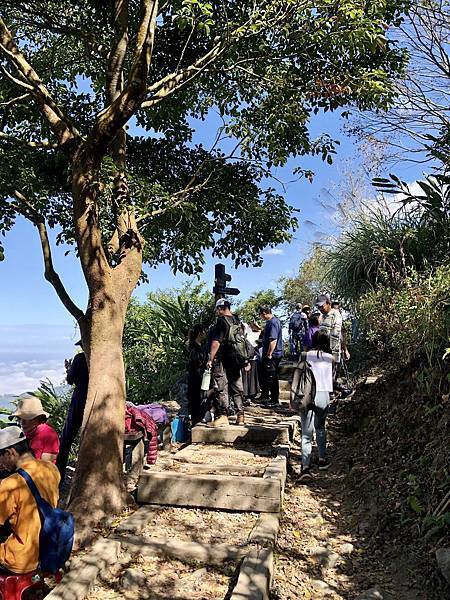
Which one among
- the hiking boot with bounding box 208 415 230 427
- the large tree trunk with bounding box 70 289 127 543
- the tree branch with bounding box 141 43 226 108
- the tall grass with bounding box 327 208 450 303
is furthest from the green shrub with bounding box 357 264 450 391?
the tree branch with bounding box 141 43 226 108

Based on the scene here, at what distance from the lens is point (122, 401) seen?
5762 millimetres

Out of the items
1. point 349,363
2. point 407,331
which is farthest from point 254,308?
point 407,331

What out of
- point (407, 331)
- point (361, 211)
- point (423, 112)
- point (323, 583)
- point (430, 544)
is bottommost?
point (323, 583)

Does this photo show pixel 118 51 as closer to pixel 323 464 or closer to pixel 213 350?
pixel 213 350

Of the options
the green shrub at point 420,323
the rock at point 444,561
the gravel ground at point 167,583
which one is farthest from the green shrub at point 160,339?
the rock at point 444,561

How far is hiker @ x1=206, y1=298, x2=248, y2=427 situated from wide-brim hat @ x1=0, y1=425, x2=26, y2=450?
3542mm

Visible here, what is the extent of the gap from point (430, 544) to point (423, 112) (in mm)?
8005

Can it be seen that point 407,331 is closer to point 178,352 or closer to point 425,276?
point 425,276

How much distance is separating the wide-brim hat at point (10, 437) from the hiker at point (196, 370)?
3.88 metres

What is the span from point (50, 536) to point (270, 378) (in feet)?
22.0

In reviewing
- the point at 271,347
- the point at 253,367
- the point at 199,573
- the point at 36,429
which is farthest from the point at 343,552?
the point at 253,367

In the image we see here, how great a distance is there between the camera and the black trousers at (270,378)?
9602 millimetres

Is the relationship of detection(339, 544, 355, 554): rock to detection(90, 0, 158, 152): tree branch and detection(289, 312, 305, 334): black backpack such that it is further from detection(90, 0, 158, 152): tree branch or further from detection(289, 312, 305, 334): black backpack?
detection(289, 312, 305, 334): black backpack

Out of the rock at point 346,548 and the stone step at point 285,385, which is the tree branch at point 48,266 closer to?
the rock at point 346,548
